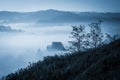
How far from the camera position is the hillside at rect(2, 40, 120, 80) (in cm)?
900

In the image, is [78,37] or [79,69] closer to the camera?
[79,69]

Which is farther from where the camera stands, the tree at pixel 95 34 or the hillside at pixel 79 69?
the tree at pixel 95 34

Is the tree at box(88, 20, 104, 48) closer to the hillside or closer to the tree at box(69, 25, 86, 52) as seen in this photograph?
the tree at box(69, 25, 86, 52)

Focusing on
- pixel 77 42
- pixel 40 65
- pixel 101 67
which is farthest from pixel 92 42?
pixel 101 67

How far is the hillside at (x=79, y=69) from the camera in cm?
900

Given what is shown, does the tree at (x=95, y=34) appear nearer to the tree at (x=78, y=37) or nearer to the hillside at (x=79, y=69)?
the tree at (x=78, y=37)

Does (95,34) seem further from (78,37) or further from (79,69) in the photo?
(79,69)

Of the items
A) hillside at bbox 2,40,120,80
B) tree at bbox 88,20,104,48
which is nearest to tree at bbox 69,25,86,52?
tree at bbox 88,20,104,48

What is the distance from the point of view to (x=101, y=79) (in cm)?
855

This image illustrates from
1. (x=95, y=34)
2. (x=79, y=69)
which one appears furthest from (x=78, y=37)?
(x=79, y=69)

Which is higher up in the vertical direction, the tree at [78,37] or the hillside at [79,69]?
the hillside at [79,69]

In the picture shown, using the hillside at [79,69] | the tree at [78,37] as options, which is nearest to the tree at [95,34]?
the tree at [78,37]

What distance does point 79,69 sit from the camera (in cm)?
1032

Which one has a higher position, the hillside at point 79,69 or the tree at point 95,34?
the hillside at point 79,69
